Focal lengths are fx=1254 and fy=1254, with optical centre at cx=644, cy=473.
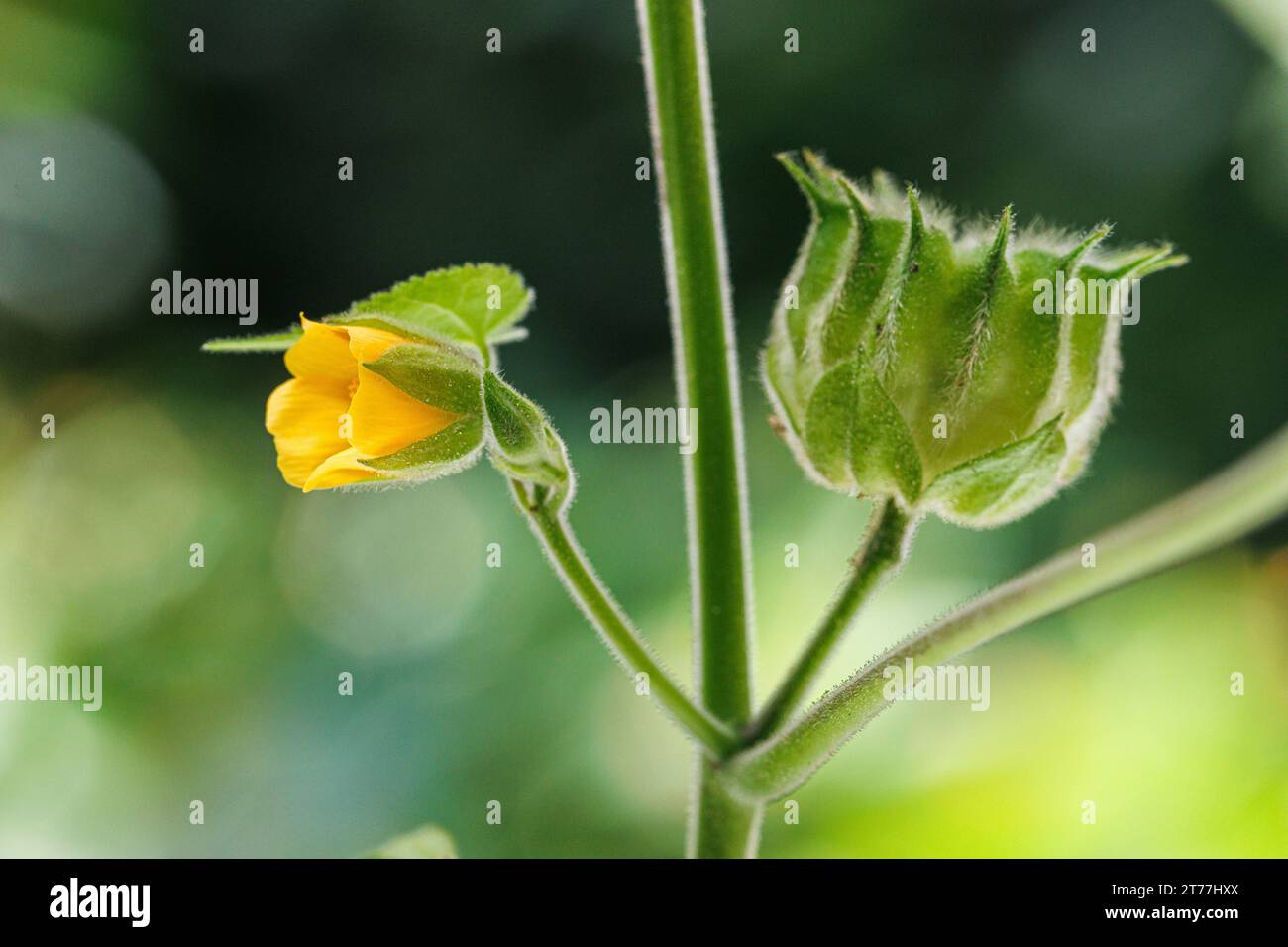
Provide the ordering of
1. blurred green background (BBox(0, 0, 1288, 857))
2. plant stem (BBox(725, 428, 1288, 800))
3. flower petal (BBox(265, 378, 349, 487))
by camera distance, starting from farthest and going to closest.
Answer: blurred green background (BBox(0, 0, 1288, 857)), flower petal (BBox(265, 378, 349, 487)), plant stem (BBox(725, 428, 1288, 800))

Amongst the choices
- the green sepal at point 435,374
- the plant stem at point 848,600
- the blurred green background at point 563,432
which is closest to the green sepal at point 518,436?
the green sepal at point 435,374

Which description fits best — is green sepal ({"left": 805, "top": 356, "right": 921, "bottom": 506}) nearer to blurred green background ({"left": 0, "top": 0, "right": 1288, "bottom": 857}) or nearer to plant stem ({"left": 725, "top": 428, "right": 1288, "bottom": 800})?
plant stem ({"left": 725, "top": 428, "right": 1288, "bottom": 800})

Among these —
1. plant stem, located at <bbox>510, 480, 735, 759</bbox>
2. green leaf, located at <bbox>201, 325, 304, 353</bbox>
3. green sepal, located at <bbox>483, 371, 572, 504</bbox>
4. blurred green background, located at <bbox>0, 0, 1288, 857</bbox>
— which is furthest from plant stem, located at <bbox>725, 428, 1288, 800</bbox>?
blurred green background, located at <bbox>0, 0, 1288, 857</bbox>

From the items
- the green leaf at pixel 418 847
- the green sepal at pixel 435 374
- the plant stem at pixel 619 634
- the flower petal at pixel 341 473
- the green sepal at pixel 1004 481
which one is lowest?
the green leaf at pixel 418 847

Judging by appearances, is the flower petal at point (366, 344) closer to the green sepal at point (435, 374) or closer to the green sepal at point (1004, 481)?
the green sepal at point (435, 374)

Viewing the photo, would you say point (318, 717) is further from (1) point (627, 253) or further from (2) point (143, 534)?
(1) point (627, 253)

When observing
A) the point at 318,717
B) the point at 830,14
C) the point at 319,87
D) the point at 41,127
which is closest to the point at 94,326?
the point at 41,127
